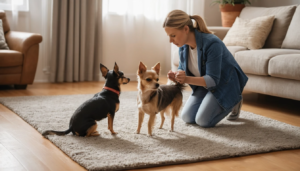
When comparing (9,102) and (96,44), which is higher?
(96,44)

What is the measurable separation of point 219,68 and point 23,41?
244 cm

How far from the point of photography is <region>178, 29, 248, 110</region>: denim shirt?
2426mm

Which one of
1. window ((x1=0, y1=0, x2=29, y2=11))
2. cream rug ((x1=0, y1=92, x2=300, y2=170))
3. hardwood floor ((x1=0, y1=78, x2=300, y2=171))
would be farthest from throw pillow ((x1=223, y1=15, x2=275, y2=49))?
window ((x1=0, y1=0, x2=29, y2=11))

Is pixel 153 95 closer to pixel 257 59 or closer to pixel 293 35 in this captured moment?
pixel 257 59

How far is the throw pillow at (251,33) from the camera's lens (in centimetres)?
390

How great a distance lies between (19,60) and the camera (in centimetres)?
393

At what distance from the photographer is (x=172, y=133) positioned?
95.7 inches

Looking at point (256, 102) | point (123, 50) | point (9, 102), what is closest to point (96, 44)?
point (123, 50)

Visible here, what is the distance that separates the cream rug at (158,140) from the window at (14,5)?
1770 mm

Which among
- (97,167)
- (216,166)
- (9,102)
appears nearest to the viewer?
(97,167)

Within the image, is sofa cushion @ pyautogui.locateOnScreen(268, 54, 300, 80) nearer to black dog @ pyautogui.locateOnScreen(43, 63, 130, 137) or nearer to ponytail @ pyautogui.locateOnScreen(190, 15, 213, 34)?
ponytail @ pyautogui.locateOnScreen(190, 15, 213, 34)

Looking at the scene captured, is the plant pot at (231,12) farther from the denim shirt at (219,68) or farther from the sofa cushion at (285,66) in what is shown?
the denim shirt at (219,68)

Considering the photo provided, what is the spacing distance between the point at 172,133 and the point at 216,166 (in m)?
0.62

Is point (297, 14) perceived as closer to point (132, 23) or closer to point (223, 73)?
point (223, 73)
